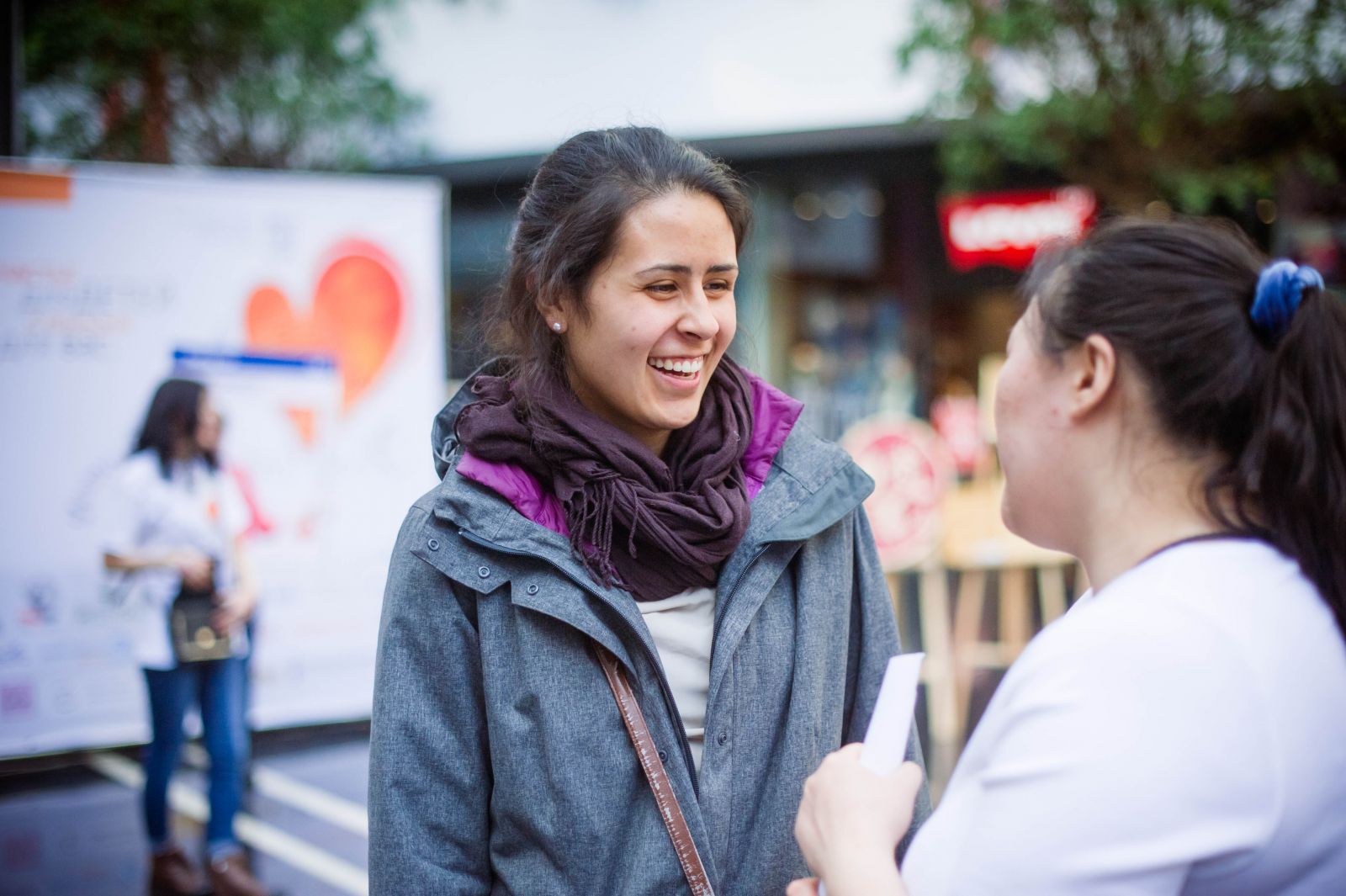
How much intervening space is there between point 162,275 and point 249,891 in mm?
2608

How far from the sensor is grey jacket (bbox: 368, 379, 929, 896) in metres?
1.49

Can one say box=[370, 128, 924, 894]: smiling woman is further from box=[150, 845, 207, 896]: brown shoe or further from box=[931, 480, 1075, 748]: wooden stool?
box=[931, 480, 1075, 748]: wooden stool

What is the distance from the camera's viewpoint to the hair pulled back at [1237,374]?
3.34ft


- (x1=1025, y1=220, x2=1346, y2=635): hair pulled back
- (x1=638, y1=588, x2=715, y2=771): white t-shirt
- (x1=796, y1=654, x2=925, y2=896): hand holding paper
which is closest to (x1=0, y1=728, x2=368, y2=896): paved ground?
(x1=638, y1=588, x2=715, y2=771): white t-shirt

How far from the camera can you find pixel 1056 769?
921 mm

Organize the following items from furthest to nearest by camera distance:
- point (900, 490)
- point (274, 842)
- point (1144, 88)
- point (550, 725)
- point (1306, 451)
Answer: point (900, 490) → point (1144, 88) → point (274, 842) → point (550, 725) → point (1306, 451)

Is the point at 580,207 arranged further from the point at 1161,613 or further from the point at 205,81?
the point at 205,81

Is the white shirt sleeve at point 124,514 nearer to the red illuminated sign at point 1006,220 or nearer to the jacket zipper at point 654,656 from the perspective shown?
the jacket zipper at point 654,656

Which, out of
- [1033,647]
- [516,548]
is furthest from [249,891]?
[1033,647]

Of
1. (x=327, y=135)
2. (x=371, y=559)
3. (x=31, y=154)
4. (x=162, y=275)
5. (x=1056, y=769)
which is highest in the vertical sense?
(x=327, y=135)

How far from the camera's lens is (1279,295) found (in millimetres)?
1031

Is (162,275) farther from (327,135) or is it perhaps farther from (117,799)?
(327,135)

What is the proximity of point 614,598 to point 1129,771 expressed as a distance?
767 mm

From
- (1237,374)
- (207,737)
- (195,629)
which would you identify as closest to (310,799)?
(207,737)
